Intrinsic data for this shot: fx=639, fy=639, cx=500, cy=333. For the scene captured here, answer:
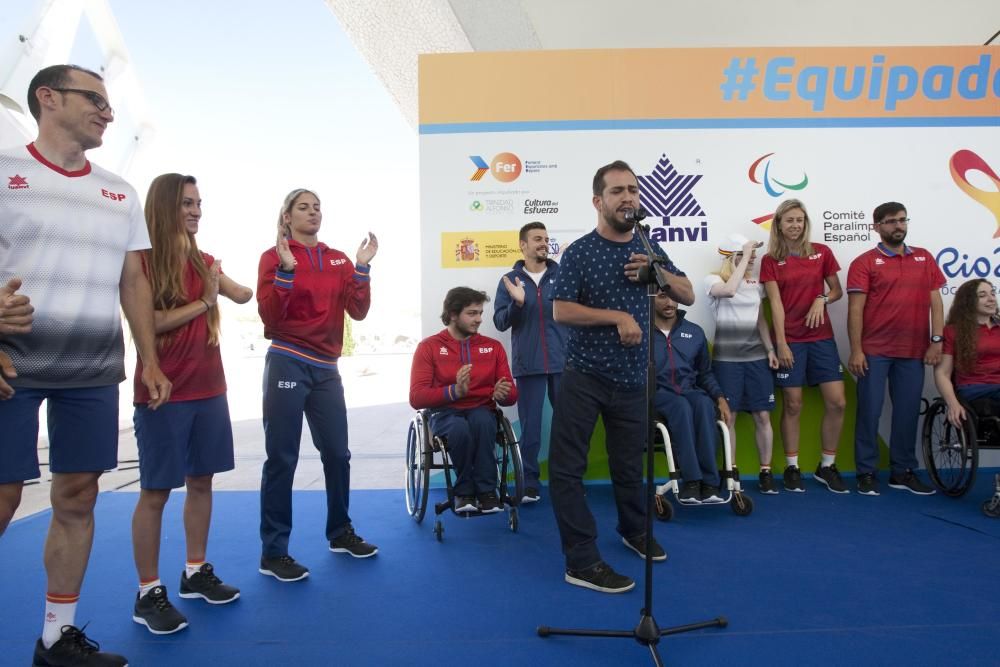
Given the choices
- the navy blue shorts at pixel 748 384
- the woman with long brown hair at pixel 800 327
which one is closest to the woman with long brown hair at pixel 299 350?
the navy blue shorts at pixel 748 384

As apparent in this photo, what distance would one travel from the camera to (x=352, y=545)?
267cm

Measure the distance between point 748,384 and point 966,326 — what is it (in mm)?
1148

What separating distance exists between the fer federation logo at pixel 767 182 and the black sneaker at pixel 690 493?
1868mm

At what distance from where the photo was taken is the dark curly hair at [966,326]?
337 cm

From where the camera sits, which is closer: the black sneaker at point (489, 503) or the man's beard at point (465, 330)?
the black sneaker at point (489, 503)

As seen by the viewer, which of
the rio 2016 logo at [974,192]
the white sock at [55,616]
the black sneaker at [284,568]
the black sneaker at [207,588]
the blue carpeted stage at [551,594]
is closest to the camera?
the white sock at [55,616]

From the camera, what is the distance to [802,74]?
13.3ft

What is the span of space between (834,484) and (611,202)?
96.1 inches

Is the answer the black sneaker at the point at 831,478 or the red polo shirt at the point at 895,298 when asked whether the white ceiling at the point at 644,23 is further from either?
the black sneaker at the point at 831,478

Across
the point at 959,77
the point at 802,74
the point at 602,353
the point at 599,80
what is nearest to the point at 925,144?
the point at 959,77

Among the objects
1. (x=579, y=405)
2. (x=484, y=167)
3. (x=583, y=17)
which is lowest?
(x=579, y=405)

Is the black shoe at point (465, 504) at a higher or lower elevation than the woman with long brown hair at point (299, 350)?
lower

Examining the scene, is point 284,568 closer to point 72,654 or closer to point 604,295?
point 72,654

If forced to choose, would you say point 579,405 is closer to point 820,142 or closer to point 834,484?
point 834,484
